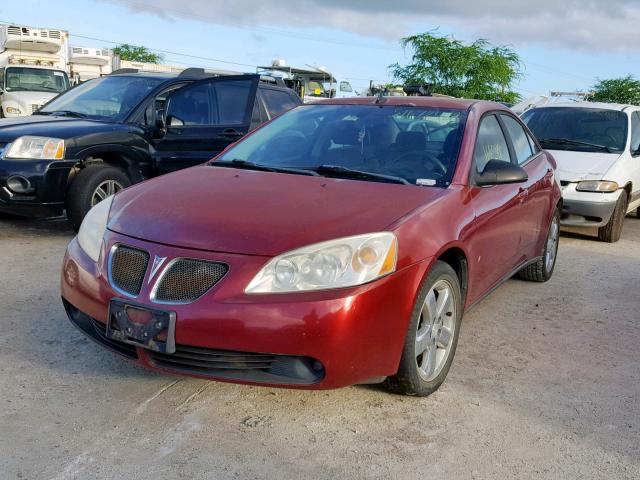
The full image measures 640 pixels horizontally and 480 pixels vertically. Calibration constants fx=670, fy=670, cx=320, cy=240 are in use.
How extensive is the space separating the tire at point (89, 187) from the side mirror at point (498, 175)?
3824mm

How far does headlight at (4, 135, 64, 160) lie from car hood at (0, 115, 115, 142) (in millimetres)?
74

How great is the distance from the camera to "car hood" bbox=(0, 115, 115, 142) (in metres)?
6.04

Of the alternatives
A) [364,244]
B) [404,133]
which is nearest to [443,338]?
[364,244]

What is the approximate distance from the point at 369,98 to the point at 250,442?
261cm

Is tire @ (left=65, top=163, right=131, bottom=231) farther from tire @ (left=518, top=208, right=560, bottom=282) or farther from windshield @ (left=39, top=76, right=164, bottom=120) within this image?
tire @ (left=518, top=208, right=560, bottom=282)

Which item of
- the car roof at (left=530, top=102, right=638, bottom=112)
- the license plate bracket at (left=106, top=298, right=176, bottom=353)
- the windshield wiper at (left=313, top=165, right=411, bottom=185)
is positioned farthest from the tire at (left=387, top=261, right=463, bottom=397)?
the car roof at (left=530, top=102, right=638, bottom=112)

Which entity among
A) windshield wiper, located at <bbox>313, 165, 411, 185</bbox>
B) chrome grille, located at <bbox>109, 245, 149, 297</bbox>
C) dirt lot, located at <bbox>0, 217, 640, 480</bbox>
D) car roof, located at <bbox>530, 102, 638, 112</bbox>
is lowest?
dirt lot, located at <bbox>0, 217, 640, 480</bbox>

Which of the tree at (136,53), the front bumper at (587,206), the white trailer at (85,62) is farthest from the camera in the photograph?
the tree at (136,53)

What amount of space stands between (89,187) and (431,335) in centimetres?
406

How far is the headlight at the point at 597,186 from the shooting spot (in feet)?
24.5

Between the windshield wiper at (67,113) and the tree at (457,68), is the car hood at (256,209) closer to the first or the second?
the windshield wiper at (67,113)

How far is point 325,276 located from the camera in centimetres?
283

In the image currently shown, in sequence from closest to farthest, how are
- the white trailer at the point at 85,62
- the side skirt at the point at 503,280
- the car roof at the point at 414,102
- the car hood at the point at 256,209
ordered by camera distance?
the car hood at the point at 256,209
the side skirt at the point at 503,280
the car roof at the point at 414,102
the white trailer at the point at 85,62

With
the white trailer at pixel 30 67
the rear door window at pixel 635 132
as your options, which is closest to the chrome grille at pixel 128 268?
the rear door window at pixel 635 132
